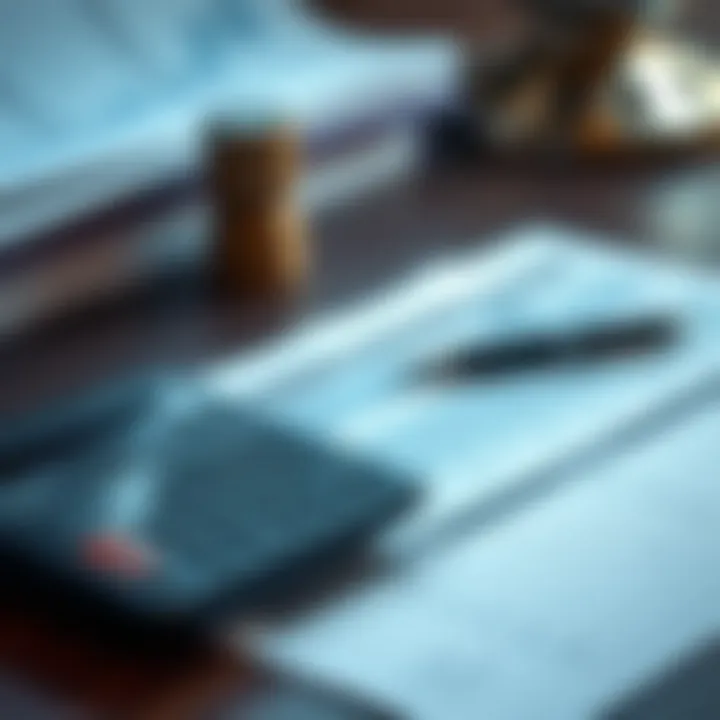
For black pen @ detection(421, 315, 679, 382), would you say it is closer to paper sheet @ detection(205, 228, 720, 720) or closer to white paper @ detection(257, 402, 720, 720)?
paper sheet @ detection(205, 228, 720, 720)

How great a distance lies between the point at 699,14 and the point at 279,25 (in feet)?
1.22

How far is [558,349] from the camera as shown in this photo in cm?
99

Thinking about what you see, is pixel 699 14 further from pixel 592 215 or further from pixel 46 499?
pixel 46 499

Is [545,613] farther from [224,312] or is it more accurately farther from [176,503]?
[224,312]

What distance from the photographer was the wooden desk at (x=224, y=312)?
29.2 inches

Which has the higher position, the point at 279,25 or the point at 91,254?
the point at 279,25

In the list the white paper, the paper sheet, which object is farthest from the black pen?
the white paper

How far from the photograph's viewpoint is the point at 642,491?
2.85ft

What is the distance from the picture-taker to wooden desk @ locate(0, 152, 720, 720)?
743 mm

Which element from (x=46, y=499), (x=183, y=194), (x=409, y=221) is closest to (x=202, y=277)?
(x=183, y=194)

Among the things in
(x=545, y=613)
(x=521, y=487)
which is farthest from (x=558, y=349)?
(x=545, y=613)

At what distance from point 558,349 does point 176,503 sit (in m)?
0.25

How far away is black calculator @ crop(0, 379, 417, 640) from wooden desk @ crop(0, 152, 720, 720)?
22 mm

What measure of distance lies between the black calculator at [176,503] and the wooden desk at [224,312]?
0.9 inches
